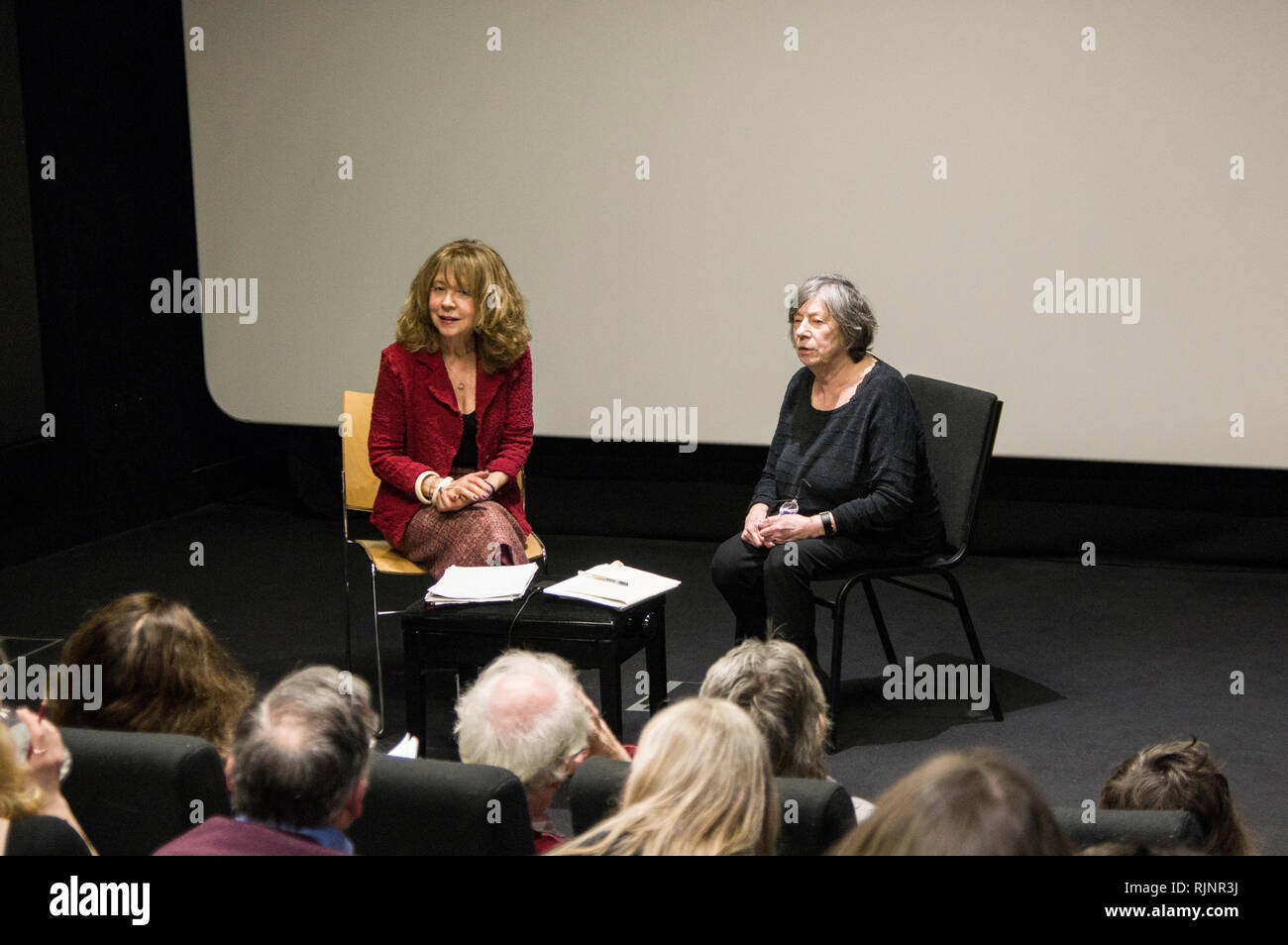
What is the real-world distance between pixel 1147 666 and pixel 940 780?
306 centimetres

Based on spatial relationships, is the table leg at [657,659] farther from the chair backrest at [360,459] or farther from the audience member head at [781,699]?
the audience member head at [781,699]

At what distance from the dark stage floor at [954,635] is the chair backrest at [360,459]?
1.72 feet

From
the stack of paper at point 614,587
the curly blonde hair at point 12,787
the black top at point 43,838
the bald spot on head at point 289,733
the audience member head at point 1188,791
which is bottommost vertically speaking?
the audience member head at point 1188,791

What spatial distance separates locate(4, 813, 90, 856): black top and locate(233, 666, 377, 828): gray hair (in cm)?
21

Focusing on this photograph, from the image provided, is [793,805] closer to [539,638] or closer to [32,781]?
[32,781]

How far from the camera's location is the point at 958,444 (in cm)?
396

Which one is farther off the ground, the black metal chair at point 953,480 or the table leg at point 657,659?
the black metal chair at point 953,480

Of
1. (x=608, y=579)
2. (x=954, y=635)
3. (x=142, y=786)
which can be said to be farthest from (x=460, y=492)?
(x=142, y=786)

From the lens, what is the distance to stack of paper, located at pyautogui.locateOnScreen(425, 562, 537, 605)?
3539 mm

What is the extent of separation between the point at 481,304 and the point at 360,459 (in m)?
0.62

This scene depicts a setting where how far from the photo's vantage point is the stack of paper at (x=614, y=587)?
3.49m

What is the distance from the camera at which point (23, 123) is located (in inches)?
216

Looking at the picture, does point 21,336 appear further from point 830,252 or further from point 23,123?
point 830,252

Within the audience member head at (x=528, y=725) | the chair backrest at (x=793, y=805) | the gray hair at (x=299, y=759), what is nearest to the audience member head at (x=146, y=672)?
the audience member head at (x=528, y=725)
